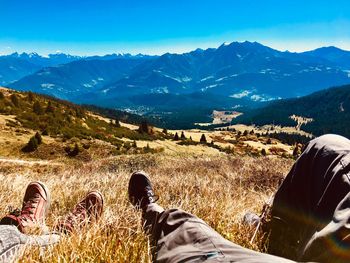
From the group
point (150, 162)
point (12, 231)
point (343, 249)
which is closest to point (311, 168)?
point (343, 249)

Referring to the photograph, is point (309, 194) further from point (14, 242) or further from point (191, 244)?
point (14, 242)

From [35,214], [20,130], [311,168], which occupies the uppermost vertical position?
[311,168]

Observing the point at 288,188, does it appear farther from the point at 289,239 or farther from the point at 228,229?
the point at 228,229

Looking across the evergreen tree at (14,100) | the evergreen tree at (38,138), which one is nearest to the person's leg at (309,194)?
the evergreen tree at (38,138)

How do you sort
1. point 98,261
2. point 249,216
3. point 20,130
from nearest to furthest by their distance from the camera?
point 98,261, point 249,216, point 20,130

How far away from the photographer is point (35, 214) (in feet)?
12.3

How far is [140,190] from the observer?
472 cm

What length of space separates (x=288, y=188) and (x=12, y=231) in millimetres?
2024

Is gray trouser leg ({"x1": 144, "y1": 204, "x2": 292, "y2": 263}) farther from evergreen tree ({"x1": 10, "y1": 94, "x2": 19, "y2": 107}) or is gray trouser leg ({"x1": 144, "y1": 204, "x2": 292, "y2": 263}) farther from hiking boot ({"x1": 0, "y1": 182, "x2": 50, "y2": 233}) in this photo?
evergreen tree ({"x1": 10, "y1": 94, "x2": 19, "y2": 107})

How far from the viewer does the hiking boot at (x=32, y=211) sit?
3176 mm

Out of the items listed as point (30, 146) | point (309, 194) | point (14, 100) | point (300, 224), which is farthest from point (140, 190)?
point (14, 100)

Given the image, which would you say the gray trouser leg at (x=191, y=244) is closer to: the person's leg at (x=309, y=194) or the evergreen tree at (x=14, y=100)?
the person's leg at (x=309, y=194)

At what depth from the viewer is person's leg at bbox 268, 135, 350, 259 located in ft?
7.76

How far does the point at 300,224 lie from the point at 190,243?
39.3 inches
